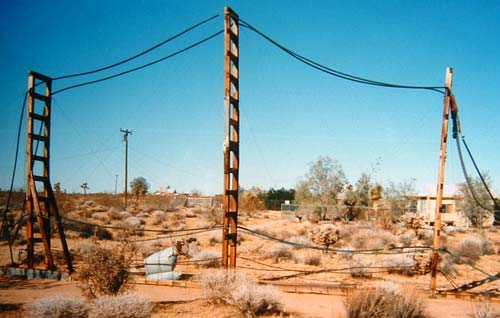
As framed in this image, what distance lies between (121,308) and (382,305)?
4.54 metres

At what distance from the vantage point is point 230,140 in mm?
8328

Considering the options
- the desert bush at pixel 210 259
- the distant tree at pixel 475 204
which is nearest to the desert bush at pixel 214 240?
the desert bush at pixel 210 259

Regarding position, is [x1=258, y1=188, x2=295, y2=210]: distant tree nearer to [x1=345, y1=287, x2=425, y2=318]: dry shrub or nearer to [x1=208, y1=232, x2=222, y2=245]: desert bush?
[x1=208, y1=232, x2=222, y2=245]: desert bush

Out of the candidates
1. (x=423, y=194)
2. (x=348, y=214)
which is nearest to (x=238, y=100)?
(x=348, y=214)

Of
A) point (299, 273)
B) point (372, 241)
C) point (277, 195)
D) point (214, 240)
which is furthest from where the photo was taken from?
point (277, 195)

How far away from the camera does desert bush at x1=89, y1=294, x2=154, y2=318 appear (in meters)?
5.55

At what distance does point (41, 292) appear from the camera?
8.36 m

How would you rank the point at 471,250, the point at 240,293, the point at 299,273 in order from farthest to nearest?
1. the point at 471,250
2. the point at 299,273
3. the point at 240,293

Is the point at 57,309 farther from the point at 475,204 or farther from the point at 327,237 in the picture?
the point at 475,204

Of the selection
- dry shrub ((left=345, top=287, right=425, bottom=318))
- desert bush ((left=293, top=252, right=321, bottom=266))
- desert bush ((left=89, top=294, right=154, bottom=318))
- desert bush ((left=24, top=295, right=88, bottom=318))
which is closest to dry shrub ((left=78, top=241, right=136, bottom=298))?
desert bush ((left=24, top=295, right=88, bottom=318))

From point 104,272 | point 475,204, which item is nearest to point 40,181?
point 104,272

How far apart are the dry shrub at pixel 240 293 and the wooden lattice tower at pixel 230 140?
2.37 ft

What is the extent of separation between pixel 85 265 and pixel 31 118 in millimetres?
5540

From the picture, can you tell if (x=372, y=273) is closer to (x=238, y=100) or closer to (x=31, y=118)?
(x=238, y=100)
